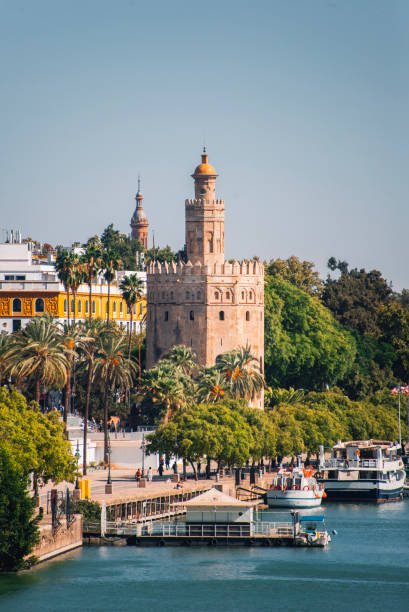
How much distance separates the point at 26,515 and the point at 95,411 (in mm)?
53825

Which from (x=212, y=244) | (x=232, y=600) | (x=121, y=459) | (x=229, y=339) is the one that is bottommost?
(x=232, y=600)

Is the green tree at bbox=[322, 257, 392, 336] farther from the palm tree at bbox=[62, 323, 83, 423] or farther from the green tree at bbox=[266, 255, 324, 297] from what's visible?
the palm tree at bbox=[62, 323, 83, 423]

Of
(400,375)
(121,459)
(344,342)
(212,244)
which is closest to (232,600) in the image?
(121,459)

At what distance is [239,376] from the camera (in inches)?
4444

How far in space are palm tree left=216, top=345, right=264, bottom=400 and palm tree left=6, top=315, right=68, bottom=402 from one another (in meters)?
20.2

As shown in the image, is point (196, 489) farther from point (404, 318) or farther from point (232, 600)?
point (404, 318)

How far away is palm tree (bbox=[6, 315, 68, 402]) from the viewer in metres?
92.3

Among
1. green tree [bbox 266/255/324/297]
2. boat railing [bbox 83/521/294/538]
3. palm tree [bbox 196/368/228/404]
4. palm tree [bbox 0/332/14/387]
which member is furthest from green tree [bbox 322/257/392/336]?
boat railing [bbox 83/521/294/538]

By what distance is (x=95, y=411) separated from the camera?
392ft

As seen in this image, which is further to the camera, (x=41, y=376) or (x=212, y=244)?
(x=212, y=244)

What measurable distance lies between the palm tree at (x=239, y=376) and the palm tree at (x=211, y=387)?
1.58 metres

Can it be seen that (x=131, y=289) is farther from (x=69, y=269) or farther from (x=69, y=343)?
(x=69, y=343)

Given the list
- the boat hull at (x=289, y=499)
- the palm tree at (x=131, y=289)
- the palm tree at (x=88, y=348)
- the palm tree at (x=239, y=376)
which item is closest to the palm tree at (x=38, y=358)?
the palm tree at (x=88, y=348)

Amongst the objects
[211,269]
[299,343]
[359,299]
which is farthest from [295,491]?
[359,299]
